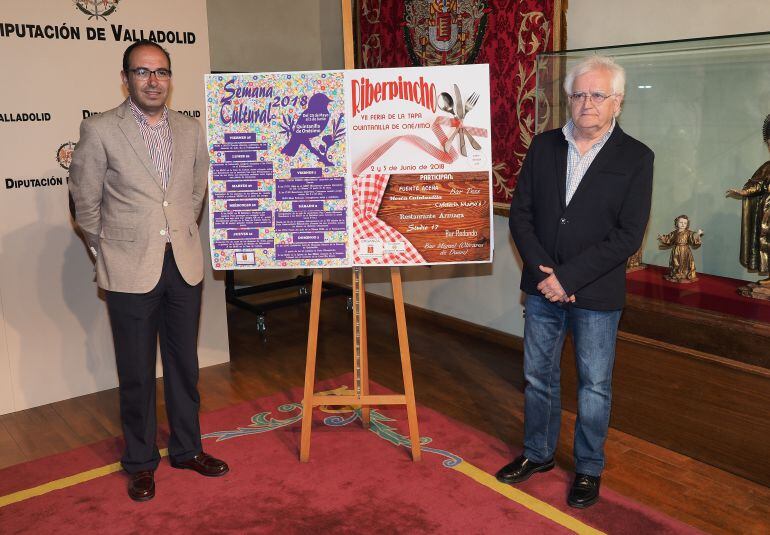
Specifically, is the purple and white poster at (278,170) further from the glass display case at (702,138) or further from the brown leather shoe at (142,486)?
the glass display case at (702,138)

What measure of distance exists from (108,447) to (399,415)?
1.31 metres

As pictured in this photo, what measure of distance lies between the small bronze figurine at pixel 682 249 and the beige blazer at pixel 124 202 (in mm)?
2141

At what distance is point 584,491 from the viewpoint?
277 centimetres

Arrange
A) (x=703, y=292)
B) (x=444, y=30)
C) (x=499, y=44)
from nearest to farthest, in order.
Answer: (x=703, y=292), (x=499, y=44), (x=444, y=30)

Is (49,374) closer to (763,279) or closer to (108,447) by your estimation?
(108,447)

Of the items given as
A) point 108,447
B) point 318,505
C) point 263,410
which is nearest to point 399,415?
point 263,410

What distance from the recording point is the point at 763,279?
10.5 feet

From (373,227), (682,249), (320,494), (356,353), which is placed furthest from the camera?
(682,249)

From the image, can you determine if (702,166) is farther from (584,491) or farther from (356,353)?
(356,353)

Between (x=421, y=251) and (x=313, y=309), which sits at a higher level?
(x=421, y=251)

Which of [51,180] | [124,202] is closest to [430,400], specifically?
[124,202]

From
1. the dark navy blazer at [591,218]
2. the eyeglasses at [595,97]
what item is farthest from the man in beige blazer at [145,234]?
the eyeglasses at [595,97]

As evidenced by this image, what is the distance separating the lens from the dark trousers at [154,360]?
283 cm

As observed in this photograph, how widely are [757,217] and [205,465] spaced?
97.0 inches
